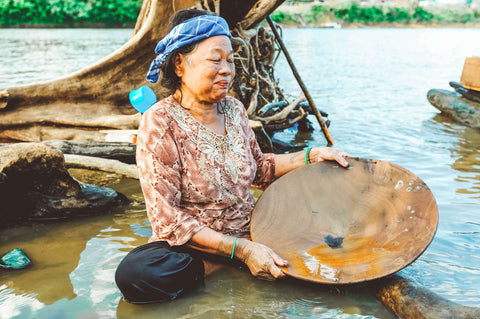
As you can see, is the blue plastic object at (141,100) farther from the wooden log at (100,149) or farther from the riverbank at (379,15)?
the riverbank at (379,15)

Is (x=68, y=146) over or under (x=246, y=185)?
under

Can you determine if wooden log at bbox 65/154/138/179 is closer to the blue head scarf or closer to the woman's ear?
the woman's ear

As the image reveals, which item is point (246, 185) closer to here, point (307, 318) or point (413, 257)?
point (307, 318)

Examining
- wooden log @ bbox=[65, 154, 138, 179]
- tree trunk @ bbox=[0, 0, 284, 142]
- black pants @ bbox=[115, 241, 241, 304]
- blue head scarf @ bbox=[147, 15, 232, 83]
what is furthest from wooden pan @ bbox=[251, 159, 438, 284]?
tree trunk @ bbox=[0, 0, 284, 142]

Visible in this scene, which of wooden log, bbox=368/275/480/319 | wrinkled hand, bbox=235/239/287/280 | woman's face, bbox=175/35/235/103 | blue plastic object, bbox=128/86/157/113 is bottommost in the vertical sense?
wooden log, bbox=368/275/480/319

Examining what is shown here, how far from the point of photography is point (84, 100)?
4855 mm

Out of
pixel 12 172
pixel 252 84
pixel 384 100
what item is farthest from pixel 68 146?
pixel 384 100

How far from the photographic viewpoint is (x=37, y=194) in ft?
9.64

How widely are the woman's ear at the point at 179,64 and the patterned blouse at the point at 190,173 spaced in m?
0.13

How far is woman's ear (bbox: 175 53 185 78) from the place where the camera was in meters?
1.98

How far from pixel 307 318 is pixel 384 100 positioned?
301 inches

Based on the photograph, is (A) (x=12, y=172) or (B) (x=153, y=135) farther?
(A) (x=12, y=172)

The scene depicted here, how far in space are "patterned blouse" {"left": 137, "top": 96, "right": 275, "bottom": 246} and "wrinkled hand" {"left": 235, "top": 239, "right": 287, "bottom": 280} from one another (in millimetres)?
215

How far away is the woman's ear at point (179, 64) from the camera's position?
1.98 metres
